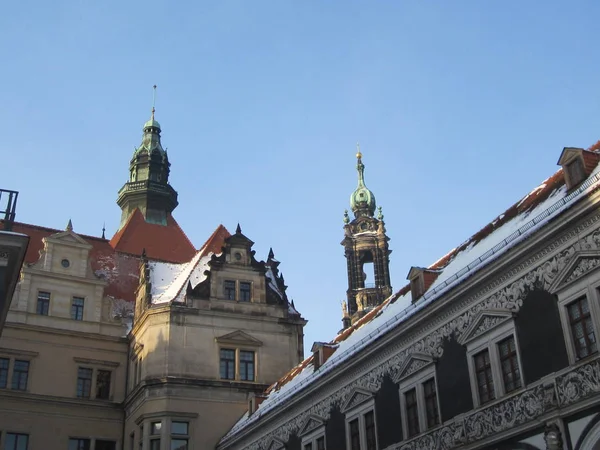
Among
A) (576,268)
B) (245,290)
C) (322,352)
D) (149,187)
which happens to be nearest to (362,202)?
(149,187)

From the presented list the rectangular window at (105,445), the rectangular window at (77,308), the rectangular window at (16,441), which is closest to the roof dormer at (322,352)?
the rectangular window at (105,445)

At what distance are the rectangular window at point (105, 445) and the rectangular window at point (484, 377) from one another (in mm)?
22405

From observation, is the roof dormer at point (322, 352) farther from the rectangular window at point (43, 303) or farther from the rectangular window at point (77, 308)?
the rectangular window at point (43, 303)

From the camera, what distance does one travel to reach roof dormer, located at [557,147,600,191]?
1711 cm

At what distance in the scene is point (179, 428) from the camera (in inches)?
1284

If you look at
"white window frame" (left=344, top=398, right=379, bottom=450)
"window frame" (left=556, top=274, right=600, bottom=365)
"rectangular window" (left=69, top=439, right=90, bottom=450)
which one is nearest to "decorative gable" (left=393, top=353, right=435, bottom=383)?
"white window frame" (left=344, top=398, right=379, bottom=450)

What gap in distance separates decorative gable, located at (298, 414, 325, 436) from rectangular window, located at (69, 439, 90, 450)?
540 inches

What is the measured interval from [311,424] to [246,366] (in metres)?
10.4

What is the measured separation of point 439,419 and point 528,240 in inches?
198

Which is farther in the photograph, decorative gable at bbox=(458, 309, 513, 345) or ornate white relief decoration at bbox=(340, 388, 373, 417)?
ornate white relief decoration at bbox=(340, 388, 373, 417)

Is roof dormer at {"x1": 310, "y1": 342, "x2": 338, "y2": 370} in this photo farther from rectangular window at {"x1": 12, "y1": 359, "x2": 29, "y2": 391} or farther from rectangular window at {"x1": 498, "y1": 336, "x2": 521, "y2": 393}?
rectangular window at {"x1": 12, "y1": 359, "x2": 29, "y2": 391}

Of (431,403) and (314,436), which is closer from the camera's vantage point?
(431,403)

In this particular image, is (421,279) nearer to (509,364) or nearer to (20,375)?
(509,364)

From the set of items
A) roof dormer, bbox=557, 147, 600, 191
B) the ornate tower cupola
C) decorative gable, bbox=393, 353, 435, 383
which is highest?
the ornate tower cupola
